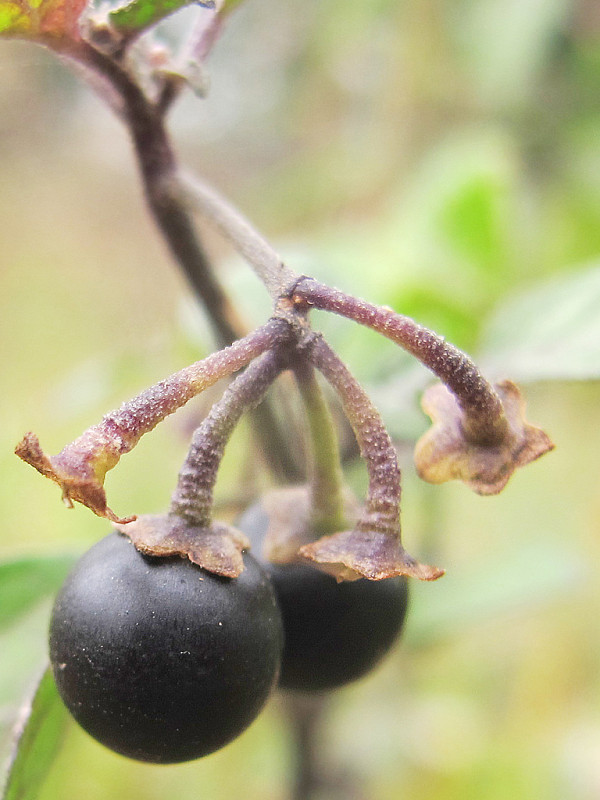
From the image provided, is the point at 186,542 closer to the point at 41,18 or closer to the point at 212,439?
the point at 212,439

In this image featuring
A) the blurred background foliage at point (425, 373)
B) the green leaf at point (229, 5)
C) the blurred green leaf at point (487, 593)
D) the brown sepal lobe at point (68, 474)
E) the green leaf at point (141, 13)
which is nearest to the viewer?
the brown sepal lobe at point (68, 474)

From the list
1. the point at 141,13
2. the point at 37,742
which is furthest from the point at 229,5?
the point at 37,742

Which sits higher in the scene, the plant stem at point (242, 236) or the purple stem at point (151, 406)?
the plant stem at point (242, 236)

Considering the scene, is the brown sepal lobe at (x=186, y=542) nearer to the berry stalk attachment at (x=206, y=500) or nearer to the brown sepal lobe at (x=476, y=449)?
the berry stalk attachment at (x=206, y=500)

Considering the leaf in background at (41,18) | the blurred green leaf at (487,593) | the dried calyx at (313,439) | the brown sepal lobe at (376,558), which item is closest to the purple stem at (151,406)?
the dried calyx at (313,439)

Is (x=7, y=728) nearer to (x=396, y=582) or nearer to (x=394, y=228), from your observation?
(x=396, y=582)
